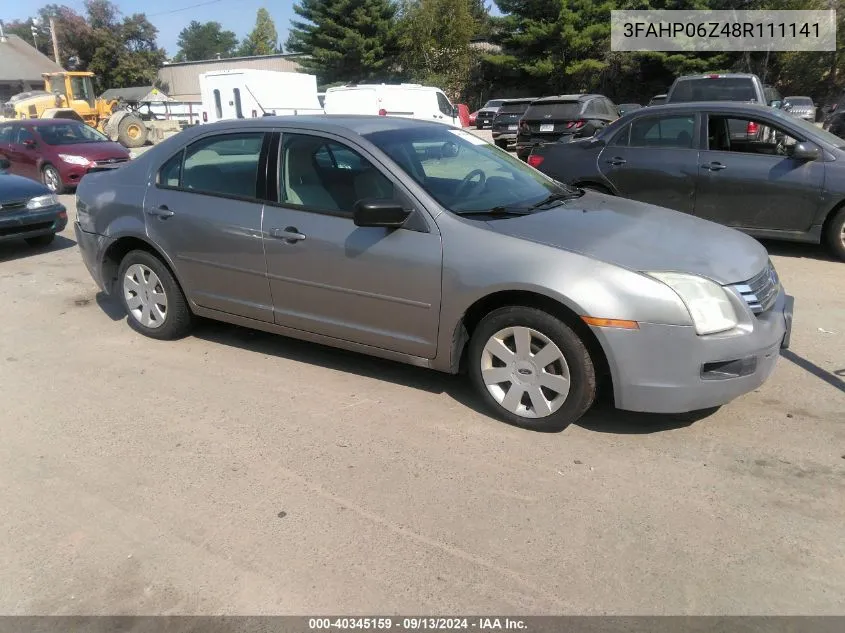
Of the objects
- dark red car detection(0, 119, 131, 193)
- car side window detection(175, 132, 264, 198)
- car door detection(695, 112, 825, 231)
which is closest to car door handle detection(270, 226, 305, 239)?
car side window detection(175, 132, 264, 198)

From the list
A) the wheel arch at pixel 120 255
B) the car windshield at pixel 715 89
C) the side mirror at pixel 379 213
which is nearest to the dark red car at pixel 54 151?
the wheel arch at pixel 120 255

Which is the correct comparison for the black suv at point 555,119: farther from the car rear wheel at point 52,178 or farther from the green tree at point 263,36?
the green tree at point 263,36

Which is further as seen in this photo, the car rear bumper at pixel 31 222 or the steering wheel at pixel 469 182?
the car rear bumper at pixel 31 222

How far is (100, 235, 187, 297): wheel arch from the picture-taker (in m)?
4.98

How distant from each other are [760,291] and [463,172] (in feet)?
6.20

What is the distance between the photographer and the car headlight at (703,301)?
331 cm

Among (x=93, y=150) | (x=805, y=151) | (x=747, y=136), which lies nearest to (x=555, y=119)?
(x=747, y=136)

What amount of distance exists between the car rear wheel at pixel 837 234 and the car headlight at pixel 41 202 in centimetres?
900

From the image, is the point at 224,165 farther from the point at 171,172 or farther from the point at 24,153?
the point at 24,153

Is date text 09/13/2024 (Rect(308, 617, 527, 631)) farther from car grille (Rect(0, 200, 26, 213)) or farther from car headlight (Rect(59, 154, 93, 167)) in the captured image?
car headlight (Rect(59, 154, 93, 167))

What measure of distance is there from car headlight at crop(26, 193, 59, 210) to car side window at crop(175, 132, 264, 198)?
14.4 ft

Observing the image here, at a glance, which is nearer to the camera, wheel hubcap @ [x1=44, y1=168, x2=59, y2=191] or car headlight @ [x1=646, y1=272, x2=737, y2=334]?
car headlight @ [x1=646, y1=272, x2=737, y2=334]

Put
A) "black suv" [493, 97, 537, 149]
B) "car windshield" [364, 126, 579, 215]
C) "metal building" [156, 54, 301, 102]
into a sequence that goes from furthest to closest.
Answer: "metal building" [156, 54, 301, 102]
"black suv" [493, 97, 537, 149]
"car windshield" [364, 126, 579, 215]

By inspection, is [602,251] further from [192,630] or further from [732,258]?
[192,630]
